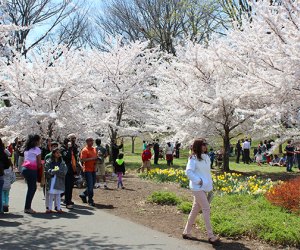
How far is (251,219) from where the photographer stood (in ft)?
24.2

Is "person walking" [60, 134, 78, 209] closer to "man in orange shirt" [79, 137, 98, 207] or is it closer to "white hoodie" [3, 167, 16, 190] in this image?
"man in orange shirt" [79, 137, 98, 207]

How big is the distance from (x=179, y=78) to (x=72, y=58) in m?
5.11

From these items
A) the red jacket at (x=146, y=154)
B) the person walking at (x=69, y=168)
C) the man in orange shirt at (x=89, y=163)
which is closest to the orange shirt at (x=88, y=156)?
the man in orange shirt at (x=89, y=163)

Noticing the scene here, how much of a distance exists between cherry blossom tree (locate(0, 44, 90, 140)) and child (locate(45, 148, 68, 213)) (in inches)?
332

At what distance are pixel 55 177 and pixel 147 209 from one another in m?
2.20

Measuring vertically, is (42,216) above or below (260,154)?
below

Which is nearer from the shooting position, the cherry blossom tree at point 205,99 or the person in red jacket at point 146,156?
the cherry blossom tree at point 205,99

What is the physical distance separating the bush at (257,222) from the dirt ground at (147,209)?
0.15 meters

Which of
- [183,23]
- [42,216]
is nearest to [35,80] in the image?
[42,216]

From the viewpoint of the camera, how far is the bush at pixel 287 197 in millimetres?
8078

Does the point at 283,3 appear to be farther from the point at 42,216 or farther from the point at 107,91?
the point at 107,91

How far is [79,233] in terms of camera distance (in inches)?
280

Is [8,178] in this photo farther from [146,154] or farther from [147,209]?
[146,154]

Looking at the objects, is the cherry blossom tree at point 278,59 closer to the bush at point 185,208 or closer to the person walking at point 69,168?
the bush at point 185,208
